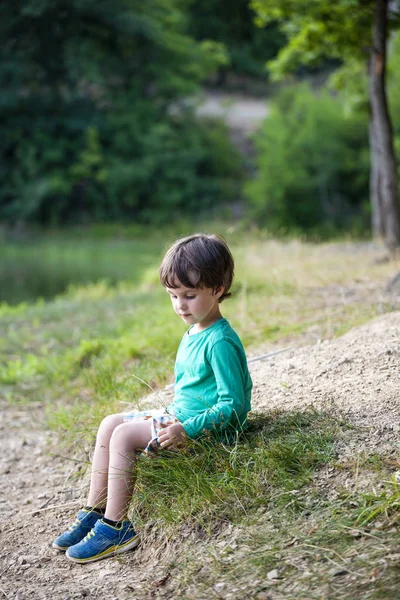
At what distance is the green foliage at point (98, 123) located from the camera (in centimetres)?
2766

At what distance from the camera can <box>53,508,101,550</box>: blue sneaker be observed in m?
3.53

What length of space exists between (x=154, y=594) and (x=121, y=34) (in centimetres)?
2772

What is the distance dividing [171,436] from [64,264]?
1627 centimetres

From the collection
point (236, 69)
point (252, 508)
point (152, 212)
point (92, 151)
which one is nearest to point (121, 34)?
point (92, 151)

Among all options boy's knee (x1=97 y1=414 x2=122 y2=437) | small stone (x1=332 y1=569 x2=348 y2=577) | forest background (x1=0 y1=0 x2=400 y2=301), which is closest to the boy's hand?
boy's knee (x1=97 y1=414 x2=122 y2=437)

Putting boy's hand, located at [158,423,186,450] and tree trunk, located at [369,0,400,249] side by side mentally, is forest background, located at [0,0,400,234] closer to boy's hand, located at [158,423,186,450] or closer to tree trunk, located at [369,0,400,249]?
tree trunk, located at [369,0,400,249]

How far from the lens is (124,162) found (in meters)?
28.5

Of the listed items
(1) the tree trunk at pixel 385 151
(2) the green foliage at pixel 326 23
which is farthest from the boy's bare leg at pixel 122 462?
(2) the green foliage at pixel 326 23

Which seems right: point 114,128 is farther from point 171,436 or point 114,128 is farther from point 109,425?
point 171,436

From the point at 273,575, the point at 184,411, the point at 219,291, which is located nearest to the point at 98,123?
the point at 219,291

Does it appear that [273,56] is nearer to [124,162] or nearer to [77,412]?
[124,162]

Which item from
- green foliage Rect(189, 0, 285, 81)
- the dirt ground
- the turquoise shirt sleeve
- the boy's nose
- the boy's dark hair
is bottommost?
the dirt ground

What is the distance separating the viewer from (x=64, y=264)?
757 inches

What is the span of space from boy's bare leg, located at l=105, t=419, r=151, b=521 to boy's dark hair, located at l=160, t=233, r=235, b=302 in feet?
2.11
